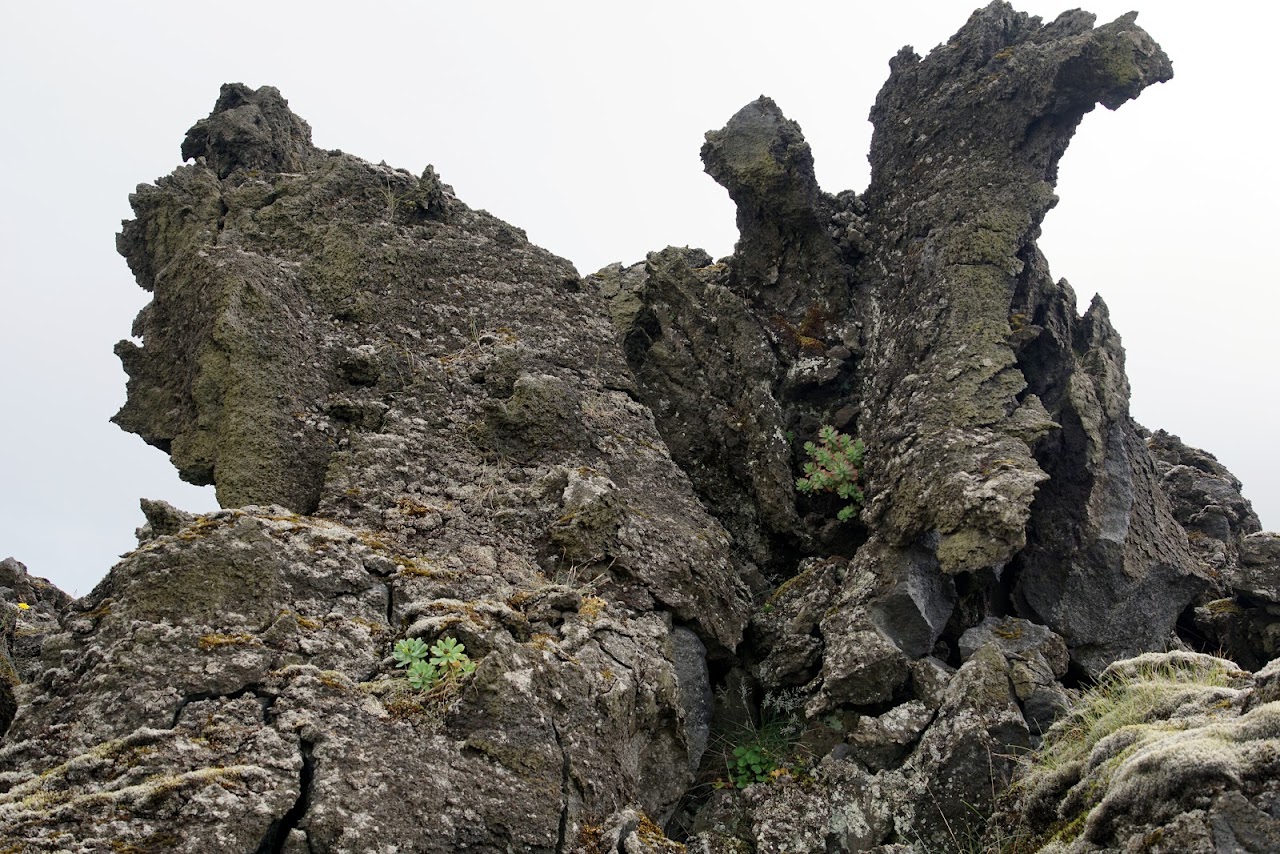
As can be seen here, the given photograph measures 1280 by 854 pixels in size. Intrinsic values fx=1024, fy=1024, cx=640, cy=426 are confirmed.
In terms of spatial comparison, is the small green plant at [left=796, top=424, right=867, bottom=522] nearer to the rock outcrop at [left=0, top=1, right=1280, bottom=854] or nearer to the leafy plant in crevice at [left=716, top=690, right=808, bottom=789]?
the rock outcrop at [left=0, top=1, right=1280, bottom=854]

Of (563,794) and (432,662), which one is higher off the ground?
(432,662)

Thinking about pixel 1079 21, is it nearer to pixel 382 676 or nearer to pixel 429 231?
pixel 429 231

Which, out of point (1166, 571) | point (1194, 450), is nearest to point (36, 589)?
point (1166, 571)

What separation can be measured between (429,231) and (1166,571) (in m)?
8.50

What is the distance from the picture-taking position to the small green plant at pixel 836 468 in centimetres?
1050

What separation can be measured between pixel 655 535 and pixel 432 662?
119 inches

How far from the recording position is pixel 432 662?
21.4 ft

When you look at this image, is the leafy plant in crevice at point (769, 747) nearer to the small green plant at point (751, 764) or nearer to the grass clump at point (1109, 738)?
the small green plant at point (751, 764)

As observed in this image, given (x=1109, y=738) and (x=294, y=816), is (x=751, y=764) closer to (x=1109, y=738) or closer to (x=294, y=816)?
(x=1109, y=738)

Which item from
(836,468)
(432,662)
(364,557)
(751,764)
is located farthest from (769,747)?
(364,557)

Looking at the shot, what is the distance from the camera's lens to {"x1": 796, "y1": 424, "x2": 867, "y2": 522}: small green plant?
10500 mm

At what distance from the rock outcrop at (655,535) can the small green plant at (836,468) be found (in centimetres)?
15

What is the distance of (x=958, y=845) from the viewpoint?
23.8 feet

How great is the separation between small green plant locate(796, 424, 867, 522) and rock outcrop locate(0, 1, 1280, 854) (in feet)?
0.49
